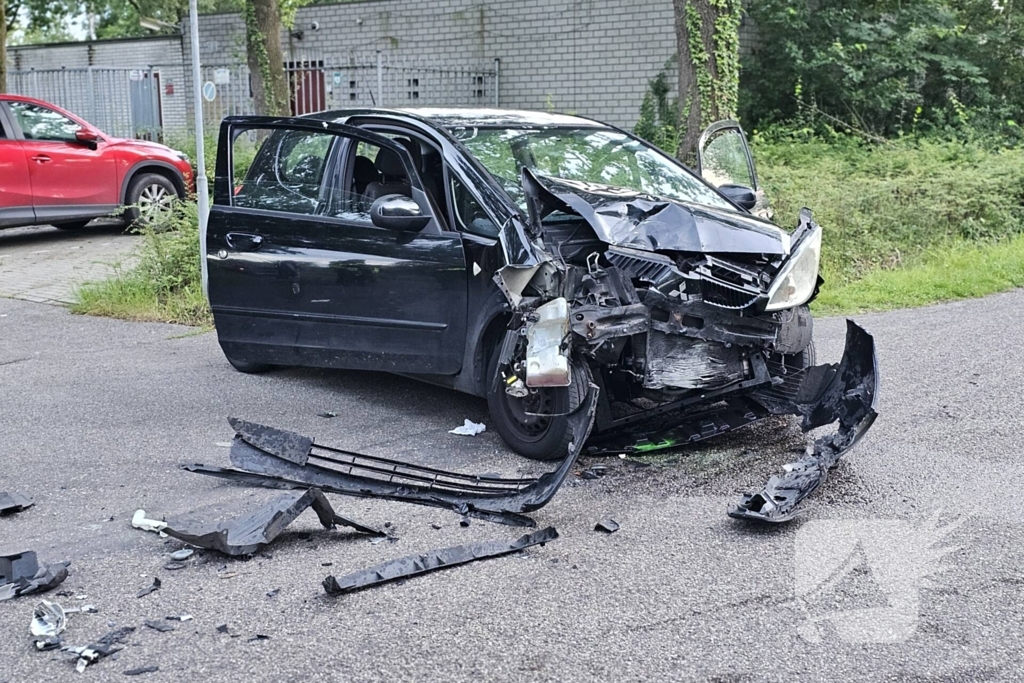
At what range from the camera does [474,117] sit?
21.7ft

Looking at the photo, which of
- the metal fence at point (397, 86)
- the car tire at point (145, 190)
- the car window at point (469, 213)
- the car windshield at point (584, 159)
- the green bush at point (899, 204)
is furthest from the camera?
the metal fence at point (397, 86)

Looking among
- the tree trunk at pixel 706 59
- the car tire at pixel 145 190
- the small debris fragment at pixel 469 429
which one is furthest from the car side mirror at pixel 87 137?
the small debris fragment at pixel 469 429

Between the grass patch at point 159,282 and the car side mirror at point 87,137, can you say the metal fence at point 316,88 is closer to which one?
the car side mirror at point 87,137

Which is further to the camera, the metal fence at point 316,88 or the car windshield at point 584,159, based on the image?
the metal fence at point 316,88

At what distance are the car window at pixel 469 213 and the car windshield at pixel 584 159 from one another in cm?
19

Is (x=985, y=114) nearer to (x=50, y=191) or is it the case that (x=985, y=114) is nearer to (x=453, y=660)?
(x=50, y=191)

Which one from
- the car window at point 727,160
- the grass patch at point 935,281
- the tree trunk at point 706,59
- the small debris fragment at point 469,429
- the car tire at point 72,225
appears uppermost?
the tree trunk at point 706,59

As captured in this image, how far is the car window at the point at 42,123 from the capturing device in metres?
13.4

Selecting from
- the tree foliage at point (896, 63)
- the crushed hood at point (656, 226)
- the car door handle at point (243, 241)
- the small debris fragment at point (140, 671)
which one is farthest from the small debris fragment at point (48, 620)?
the tree foliage at point (896, 63)

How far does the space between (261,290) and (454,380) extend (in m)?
1.56

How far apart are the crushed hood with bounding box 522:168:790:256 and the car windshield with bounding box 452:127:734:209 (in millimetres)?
645

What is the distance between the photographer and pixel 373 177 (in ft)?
21.9

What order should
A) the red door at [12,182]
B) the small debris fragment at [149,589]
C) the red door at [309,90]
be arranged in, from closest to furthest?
the small debris fragment at [149,589] → the red door at [12,182] → the red door at [309,90]

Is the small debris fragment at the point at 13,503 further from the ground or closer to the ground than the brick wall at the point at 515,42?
closer to the ground
